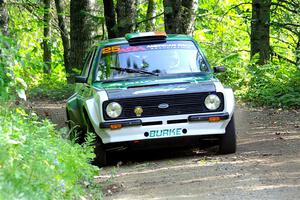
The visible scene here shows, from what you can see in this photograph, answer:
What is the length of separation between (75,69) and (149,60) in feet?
33.8

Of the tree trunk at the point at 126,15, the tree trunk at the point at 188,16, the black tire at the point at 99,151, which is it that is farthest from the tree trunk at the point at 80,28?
the black tire at the point at 99,151

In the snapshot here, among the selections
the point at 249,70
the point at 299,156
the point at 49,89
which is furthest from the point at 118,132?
the point at 49,89

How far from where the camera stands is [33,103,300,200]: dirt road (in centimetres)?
675

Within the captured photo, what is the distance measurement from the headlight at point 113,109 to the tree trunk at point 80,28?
12.1 metres

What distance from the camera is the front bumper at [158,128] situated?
845 centimetres

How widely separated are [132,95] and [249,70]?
33.9 feet

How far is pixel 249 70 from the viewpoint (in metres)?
18.3

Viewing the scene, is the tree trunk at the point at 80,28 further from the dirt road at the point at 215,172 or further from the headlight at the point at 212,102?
the headlight at the point at 212,102

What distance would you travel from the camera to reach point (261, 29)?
61.0 feet

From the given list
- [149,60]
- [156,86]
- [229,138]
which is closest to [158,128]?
[156,86]

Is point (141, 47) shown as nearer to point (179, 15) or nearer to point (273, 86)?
point (273, 86)

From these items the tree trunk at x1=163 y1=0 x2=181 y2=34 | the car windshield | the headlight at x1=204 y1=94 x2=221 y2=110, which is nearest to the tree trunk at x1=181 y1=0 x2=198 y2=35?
the tree trunk at x1=163 y1=0 x2=181 y2=34

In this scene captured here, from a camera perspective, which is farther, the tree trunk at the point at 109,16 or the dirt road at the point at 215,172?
the tree trunk at the point at 109,16

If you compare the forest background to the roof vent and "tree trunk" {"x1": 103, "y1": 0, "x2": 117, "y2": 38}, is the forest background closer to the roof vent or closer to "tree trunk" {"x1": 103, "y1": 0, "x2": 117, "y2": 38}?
"tree trunk" {"x1": 103, "y1": 0, "x2": 117, "y2": 38}
